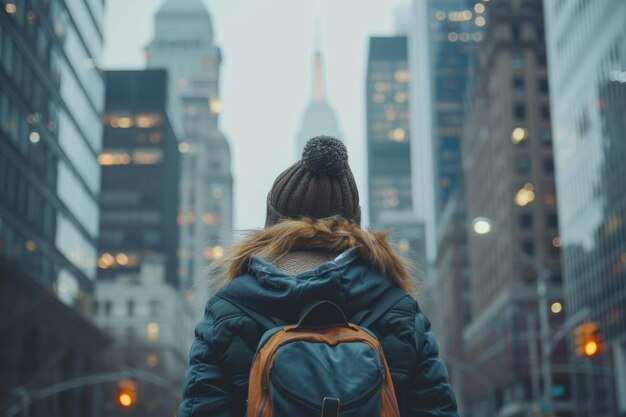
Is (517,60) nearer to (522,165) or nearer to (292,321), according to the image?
(522,165)

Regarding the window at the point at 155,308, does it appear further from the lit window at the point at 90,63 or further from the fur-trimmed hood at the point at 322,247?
the fur-trimmed hood at the point at 322,247

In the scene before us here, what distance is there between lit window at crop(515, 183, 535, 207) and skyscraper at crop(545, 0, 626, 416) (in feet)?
21.4

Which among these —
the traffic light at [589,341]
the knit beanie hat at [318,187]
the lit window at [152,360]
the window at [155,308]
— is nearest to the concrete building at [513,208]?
the lit window at [152,360]

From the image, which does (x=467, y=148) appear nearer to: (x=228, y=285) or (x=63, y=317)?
(x=63, y=317)

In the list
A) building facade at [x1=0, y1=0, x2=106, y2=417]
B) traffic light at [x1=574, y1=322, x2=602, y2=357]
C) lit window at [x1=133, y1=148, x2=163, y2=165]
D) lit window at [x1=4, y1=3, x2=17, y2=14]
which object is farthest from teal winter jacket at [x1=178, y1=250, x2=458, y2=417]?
lit window at [x1=133, y1=148, x2=163, y2=165]

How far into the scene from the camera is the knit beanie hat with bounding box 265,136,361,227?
4.24 metres

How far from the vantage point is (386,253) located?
3939 mm

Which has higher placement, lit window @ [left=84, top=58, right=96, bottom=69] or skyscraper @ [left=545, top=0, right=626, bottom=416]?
lit window @ [left=84, top=58, right=96, bottom=69]

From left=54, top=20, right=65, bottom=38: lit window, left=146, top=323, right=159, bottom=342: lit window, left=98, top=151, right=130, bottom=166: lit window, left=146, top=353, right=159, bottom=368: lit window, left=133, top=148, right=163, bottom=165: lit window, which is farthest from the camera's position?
left=98, top=151, right=130, bottom=166: lit window

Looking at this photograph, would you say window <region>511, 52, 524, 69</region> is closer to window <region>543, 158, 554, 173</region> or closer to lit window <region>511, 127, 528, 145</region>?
lit window <region>511, 127, 528, 145</region>

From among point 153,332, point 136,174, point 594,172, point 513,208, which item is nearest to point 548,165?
point 513,208

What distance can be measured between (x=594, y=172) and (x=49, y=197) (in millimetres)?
37612

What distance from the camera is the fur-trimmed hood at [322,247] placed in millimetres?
3877

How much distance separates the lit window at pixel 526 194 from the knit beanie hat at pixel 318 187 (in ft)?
289
